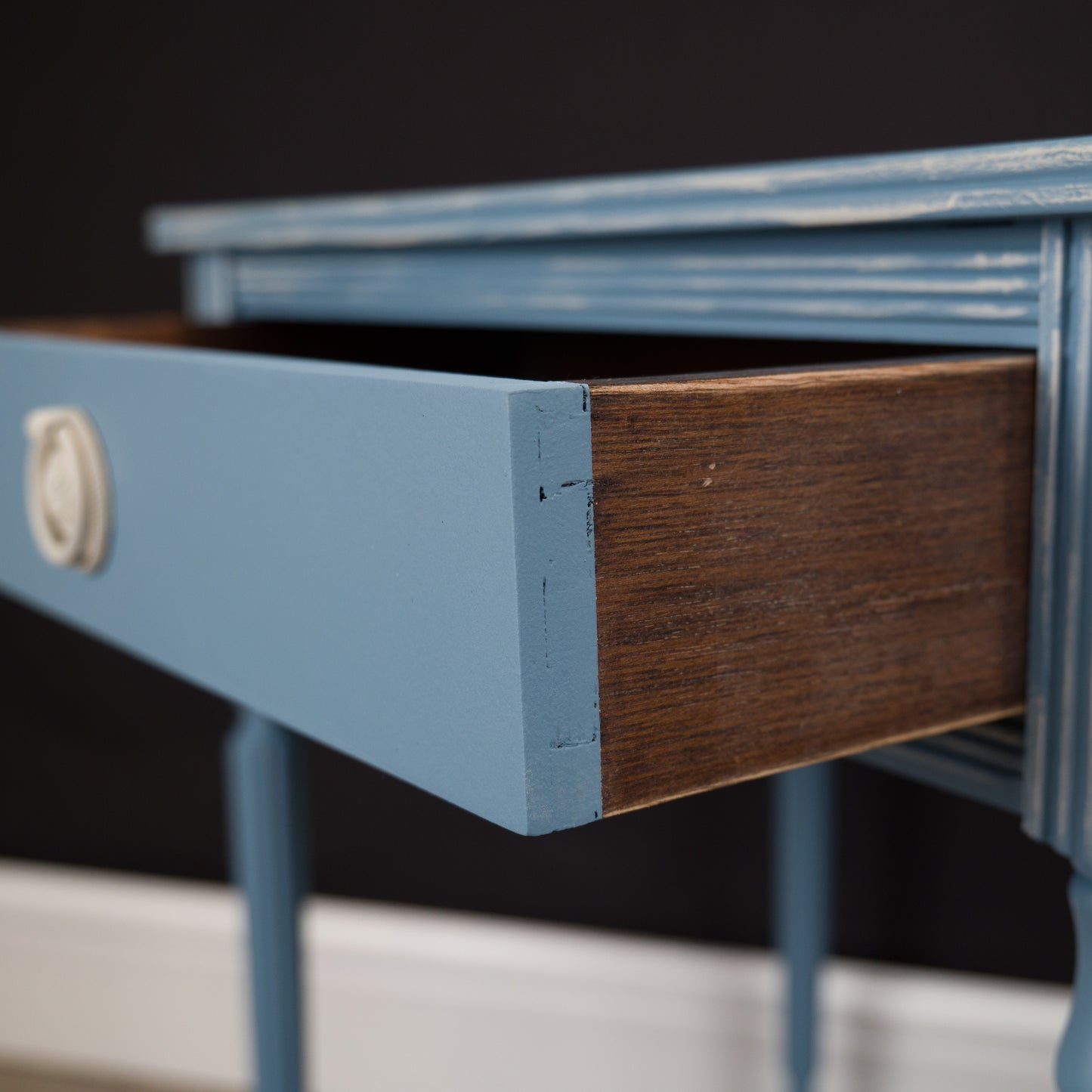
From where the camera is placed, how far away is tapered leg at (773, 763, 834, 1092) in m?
1.07

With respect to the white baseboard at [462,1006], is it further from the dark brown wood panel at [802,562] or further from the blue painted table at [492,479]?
the dark brown wood panel at [802,562]

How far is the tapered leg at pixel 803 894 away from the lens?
1.07 m

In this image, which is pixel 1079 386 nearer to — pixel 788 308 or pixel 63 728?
pixel 788 308

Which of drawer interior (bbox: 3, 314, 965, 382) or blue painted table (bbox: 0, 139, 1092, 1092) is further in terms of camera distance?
drawer interior (bbox: 3, 314, 965, 382)

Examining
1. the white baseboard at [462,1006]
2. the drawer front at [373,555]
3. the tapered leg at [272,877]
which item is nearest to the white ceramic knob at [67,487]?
the drawer front at [373,555]

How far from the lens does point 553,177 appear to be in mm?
1289

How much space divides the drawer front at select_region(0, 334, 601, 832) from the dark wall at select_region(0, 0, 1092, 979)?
689mm

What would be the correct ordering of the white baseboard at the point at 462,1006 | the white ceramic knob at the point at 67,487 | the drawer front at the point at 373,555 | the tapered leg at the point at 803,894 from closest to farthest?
the drawer front at the point at 373,555 < the white ceramic knob at the point at 67,487 < the tapered leg at the point at 803,894 < the white baseboard at the point at 462,1006

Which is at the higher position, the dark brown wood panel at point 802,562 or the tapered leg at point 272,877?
the dark brown wood panel at point 802,562

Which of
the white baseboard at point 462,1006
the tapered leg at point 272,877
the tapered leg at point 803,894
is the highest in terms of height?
the tapered leg at point 272,877

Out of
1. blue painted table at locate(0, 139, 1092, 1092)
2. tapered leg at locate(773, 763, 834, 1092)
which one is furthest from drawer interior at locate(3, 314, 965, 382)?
tapered leg at locate(773, 763, 834, 1092)

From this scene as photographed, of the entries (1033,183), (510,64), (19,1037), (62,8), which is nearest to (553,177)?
(510,64)

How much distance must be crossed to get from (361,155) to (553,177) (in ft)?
0.69

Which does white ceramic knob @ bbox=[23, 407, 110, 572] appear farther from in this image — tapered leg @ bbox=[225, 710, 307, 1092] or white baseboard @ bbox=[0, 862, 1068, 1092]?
white baseboard @ bbox=[0, 862, 1068, 1092]
